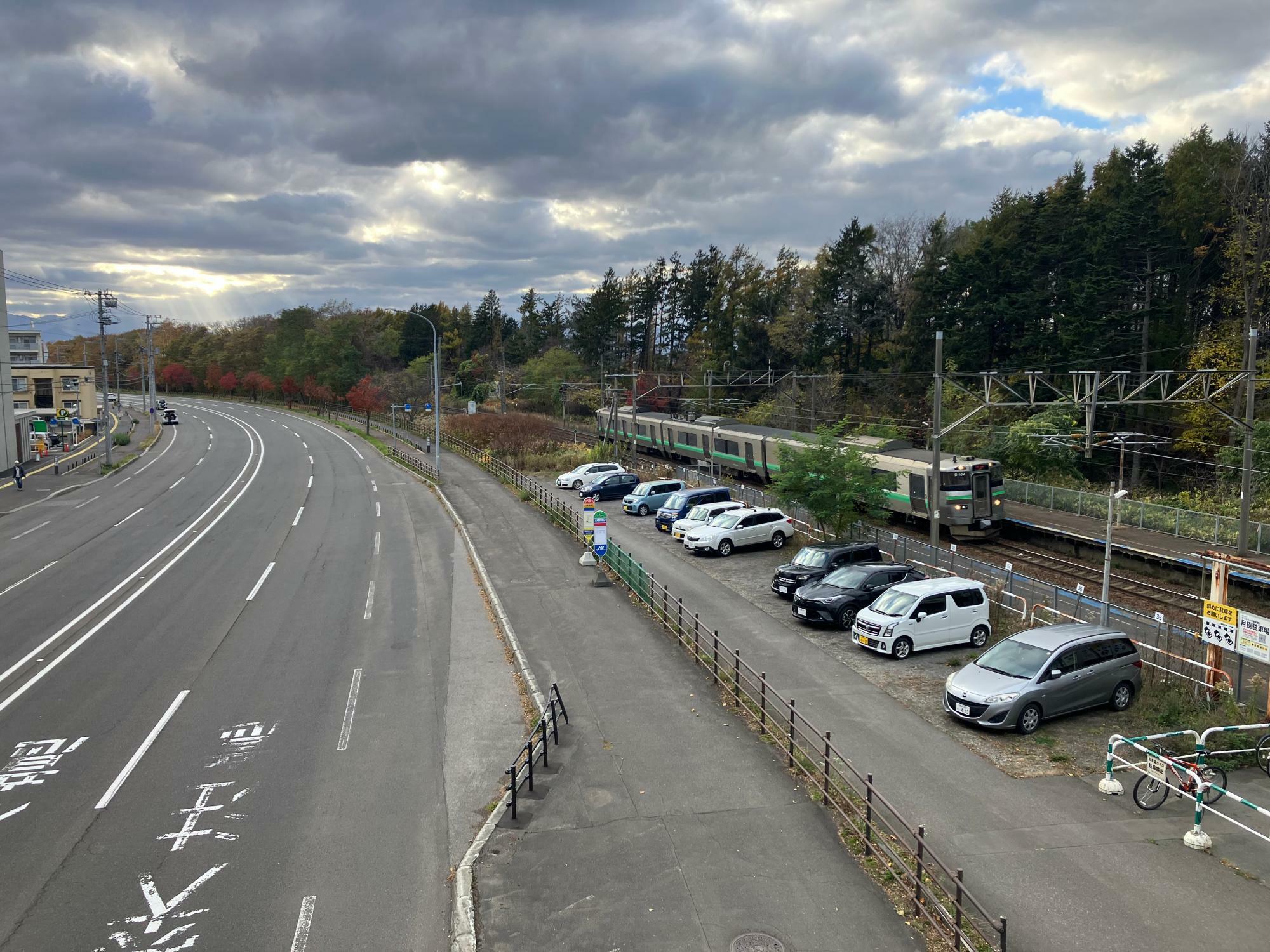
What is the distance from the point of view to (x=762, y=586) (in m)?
24.2

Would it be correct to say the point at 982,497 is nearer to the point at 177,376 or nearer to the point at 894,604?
the point at 894,604

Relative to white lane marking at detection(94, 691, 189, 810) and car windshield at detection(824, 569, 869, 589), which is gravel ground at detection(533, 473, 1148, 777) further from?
white lane marking at detection(94, 691, 189, 810)

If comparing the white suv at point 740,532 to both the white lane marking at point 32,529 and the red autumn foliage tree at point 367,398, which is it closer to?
the white lane marking at point 32,529

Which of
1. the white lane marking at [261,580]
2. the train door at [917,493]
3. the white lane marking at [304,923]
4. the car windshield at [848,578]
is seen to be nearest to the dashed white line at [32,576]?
the white lane marking at [261,580]

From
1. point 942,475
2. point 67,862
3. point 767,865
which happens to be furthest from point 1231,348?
point 67,862

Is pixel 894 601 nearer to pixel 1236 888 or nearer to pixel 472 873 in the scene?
pixel 1236 888

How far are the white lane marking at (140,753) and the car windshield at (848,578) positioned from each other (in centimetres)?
1466

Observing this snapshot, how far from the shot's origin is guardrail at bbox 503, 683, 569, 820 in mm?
10697

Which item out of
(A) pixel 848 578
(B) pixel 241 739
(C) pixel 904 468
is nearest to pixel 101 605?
(B) pixel 241 739

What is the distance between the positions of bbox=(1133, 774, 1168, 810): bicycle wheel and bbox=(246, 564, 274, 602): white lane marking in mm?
21116

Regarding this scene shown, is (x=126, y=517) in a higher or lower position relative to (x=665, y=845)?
lower

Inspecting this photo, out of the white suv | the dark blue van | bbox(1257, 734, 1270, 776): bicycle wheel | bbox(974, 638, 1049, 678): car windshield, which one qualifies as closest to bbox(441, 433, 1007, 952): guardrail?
bbox(974, 638, 1049, 678): car windshield

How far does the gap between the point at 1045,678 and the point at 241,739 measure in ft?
44.3

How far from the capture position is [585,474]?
44.0 meters
